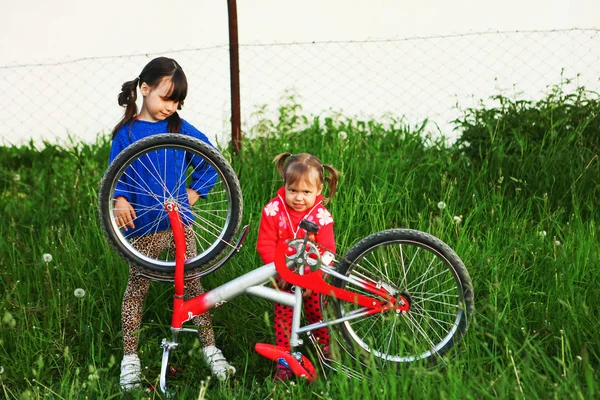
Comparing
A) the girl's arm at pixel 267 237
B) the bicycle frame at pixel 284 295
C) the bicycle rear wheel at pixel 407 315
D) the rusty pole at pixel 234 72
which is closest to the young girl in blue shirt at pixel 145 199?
the bicycle frame at pixel 284 295

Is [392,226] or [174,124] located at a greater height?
[174,124]

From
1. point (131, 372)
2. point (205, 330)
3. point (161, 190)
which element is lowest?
point (131, 372)

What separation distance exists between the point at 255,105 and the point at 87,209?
148 centimetres

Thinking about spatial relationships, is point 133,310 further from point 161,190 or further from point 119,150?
point 119,150

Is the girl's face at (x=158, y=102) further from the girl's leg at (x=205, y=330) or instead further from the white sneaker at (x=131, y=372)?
the white sneaker at (x=131, y=372)

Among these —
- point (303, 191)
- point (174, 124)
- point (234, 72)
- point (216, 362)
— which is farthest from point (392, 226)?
point (234, 72)

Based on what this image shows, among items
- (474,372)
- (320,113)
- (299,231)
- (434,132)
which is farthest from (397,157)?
(474,372)

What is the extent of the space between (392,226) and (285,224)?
48.6 inches

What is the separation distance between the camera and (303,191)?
340 cm

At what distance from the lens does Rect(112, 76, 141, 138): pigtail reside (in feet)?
12.0

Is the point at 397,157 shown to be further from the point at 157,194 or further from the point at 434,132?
the point at 157,194

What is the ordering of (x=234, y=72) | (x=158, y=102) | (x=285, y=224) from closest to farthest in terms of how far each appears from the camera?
(x=285, y=224) → (x=158, y=102) → (x=234, y=72)

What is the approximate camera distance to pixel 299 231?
3488mm

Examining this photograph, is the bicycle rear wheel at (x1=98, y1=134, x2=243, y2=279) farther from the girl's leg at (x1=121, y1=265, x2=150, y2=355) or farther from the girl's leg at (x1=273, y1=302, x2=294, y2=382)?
the girl's leg at (x1=273, y1=302, x2=294, y2=382)
